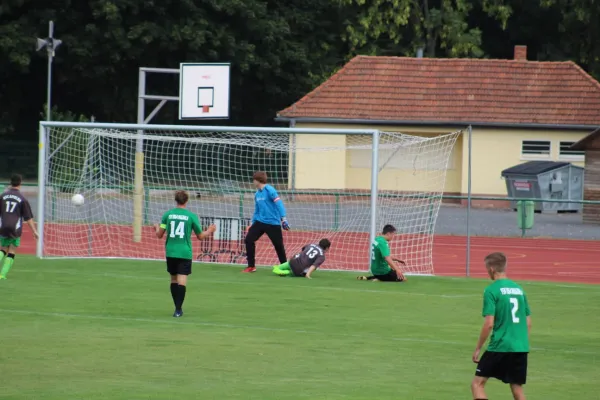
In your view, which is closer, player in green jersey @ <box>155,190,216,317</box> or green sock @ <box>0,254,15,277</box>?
player in green jersey @ <box>155,190,216,317</box>

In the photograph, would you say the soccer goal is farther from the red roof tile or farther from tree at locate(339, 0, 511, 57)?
tree at locate(339, 0, 511, 57)

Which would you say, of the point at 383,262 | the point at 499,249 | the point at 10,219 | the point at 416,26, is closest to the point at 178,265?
the point at 10,219

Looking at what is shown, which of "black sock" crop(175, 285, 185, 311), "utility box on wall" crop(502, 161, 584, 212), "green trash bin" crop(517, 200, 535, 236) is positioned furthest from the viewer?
"utility box on wall" crop(502, 161, 584, 212)

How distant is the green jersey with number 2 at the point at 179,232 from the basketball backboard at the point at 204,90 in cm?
1122

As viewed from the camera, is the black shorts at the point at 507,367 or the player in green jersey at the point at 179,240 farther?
the player in green jersey at the point at 179,240

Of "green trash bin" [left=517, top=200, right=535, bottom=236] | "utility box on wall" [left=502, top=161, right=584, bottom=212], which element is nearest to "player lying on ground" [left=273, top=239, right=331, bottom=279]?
"green trash bin" [left=517, top=200, right=535, bottom=236]

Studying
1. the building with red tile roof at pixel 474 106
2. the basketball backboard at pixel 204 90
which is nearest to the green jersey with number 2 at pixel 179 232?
the basketball backboard at pixel 204 90

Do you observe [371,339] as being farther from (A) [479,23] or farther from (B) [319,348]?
(A) [479,23]

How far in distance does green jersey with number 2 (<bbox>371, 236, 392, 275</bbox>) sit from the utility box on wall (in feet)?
72.7

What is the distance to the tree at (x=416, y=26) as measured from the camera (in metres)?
57.3

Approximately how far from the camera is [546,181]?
42656 mm

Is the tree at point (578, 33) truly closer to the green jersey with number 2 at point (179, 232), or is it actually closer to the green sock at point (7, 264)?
the green sock at point (7, 264)

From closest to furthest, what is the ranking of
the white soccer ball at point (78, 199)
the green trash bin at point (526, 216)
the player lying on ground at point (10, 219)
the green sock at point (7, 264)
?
the player lying on ground at point (10, 219) < the green sock at point (7, 264) < the white soccer ball at point (78, 199) < the green trash bin at point (526, 216)

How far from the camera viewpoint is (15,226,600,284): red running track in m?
24.9
